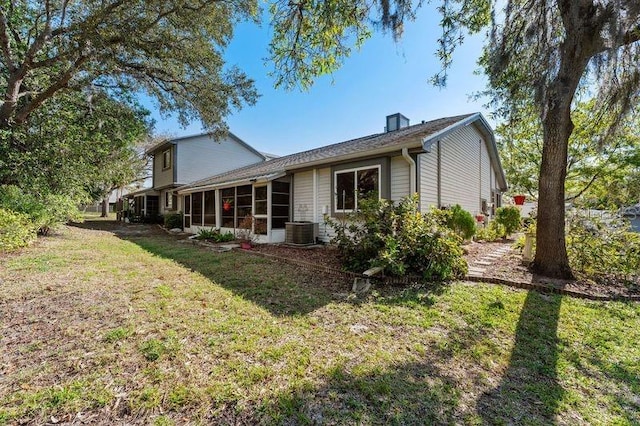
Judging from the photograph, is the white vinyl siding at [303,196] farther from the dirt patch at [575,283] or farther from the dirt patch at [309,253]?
the dirt patch at [575,283]

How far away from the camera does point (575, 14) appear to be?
5305 millimetres

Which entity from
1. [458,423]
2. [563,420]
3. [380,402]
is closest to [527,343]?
[563,420]

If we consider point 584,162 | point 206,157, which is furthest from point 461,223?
point 206,157

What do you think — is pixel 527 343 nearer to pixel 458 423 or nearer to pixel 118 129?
pixel 458 423

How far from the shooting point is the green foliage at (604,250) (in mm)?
5617

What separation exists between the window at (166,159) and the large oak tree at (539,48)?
14522 mm

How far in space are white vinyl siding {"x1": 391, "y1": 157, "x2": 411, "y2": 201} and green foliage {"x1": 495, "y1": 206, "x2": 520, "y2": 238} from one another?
6.27 m

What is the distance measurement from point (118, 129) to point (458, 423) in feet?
46.0

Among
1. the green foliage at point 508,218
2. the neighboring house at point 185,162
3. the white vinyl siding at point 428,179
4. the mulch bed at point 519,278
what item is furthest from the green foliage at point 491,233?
the neighboring house at point 185,162

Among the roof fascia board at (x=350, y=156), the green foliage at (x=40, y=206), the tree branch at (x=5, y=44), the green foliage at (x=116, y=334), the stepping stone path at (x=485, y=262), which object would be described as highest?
the tree branch at (x=5, y=44)

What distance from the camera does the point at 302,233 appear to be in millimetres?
9398

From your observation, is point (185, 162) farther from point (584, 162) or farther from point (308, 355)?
point (584, 162)

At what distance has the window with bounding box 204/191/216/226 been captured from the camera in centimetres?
1338

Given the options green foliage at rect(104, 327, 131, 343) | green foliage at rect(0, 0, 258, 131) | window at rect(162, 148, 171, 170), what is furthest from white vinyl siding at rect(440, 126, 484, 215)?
window at rect(162, 148, 171, 170)
